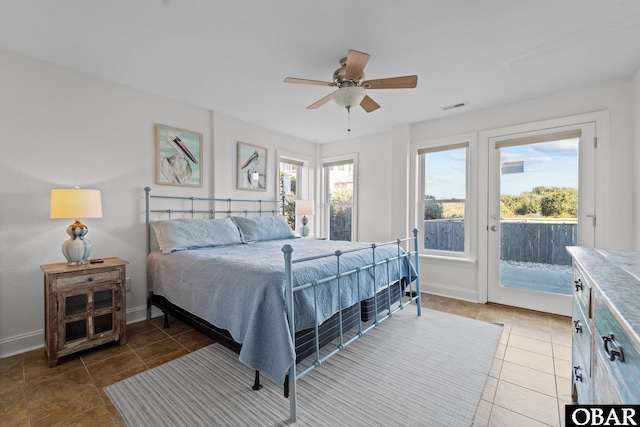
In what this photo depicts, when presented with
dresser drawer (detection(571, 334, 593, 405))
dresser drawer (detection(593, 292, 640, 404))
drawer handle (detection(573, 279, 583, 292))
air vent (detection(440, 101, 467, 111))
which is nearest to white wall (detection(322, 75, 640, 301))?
air vent (detection(440, 101, 467, 111))

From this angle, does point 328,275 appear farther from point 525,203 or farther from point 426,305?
point 525,203

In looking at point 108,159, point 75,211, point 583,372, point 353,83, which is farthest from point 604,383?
point 108,159

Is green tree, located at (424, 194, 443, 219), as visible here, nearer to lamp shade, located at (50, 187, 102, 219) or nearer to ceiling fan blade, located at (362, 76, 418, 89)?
ceiling fan blade, located at (362, 76, 418, 89)

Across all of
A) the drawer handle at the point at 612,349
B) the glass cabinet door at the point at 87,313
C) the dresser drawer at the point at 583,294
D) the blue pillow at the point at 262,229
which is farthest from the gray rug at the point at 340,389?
the blue pillow at the point at 262,229

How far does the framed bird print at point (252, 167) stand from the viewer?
4.07 m

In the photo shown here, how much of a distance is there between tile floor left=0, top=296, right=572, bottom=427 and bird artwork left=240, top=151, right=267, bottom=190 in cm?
218

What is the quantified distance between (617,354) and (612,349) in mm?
47

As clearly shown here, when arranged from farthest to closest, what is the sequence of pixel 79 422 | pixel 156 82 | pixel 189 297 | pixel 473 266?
pixel 473 266 < pixel 156 82 < pixel 189 297 < pixel 79 422

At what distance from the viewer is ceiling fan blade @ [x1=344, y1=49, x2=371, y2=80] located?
1.92m

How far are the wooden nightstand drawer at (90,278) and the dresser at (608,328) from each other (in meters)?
3.09

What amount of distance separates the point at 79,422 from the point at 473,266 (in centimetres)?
409

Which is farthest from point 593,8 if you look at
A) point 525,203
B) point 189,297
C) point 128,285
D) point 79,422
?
point 128,285

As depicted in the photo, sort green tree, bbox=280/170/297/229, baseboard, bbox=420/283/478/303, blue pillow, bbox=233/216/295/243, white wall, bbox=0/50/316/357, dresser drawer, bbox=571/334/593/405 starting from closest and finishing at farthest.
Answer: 1. dresser drawer, bbox=571/334/593/405
2. white wall, bbox=0/50/316/357
3. blue pillow, bbox=233/216/295/243
4. baseboard, bbox=420/283/478/303
5. green tree, bbox=280/170/297/229

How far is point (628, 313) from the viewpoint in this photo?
0.70 meters
